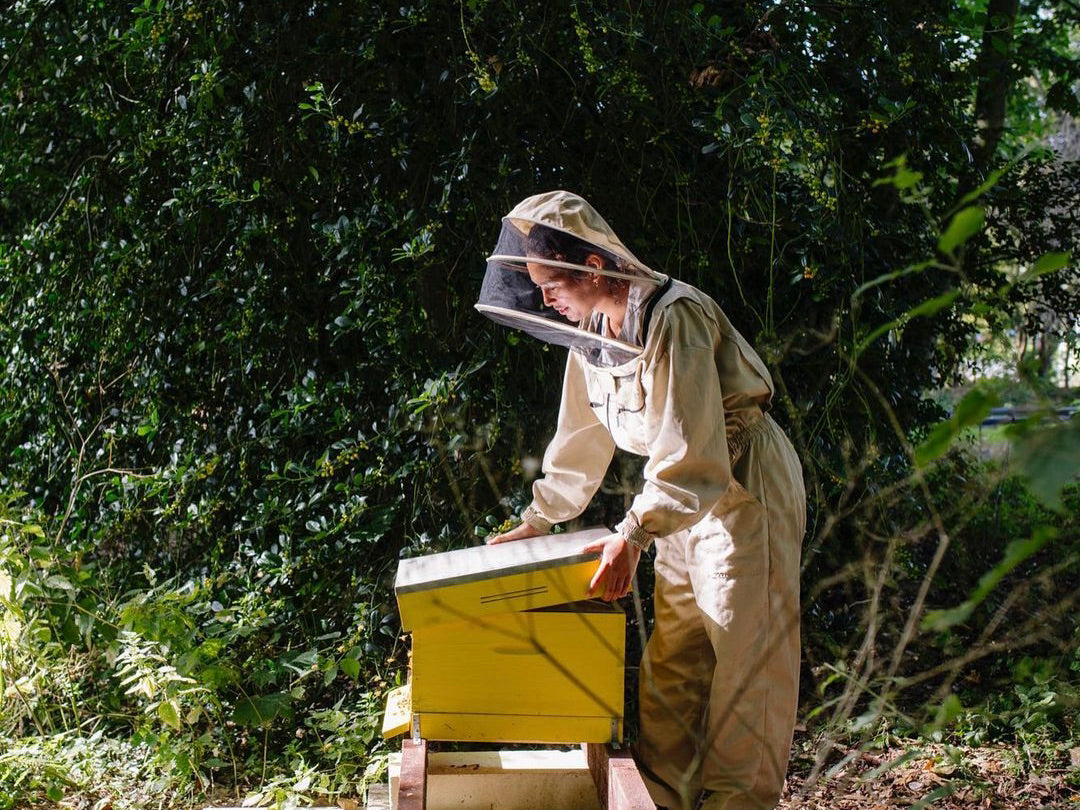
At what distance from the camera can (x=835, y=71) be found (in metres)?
3.37

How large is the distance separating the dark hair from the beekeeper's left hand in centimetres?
62

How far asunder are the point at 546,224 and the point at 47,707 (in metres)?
2.61

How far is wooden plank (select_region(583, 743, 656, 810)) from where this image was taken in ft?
6.59

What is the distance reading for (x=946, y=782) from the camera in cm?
304

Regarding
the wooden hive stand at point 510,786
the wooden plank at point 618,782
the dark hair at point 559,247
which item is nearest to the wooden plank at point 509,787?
the wooden hive stand at point 510,786

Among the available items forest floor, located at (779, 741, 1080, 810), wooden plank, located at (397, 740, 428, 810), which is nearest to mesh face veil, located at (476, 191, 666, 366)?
wooden plank, located at (397, 740, 428, 810)

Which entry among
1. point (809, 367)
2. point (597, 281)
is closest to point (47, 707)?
point (597, 281)

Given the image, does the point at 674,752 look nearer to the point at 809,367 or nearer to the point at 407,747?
the point at 407,747

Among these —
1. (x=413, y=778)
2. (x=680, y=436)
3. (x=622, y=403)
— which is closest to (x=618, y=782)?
(x=413, y=778)

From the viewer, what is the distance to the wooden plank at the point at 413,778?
2023 millimetres

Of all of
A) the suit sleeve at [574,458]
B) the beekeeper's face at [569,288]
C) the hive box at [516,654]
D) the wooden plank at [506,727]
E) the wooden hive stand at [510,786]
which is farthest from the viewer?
the suit sleeve at [574,458]

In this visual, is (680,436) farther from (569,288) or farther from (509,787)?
(509,787)

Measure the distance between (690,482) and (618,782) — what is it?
0.63m

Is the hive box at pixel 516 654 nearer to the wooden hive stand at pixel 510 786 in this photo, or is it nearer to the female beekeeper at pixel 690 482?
the female beekeeper at pixel 690 482
